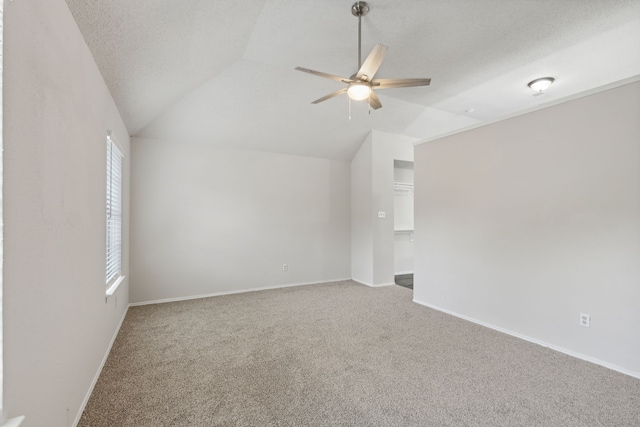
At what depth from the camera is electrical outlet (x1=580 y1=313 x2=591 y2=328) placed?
2627 millimetres

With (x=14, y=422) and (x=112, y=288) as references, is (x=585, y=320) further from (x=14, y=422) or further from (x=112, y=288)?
(x=112, y=288)

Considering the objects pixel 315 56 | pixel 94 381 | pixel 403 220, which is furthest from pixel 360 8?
pixel 403 220

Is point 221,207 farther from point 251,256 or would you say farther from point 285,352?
point 285,352

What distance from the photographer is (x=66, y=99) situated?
169 centimetres

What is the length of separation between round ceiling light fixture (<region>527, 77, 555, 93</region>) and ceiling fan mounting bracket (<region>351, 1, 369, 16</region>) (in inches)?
110

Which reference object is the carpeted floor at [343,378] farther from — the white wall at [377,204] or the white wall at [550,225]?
the white wall at [377,204]

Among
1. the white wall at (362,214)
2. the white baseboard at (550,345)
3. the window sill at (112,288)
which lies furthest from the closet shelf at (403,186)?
the window sill at (112,288)

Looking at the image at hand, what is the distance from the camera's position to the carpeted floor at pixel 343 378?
1876 millimetres

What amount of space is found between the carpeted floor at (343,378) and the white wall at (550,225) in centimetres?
30

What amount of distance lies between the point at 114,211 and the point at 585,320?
481 centimetres

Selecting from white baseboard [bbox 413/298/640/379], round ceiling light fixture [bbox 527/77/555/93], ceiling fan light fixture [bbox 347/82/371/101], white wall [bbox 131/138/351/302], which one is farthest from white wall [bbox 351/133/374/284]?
ceiling fan light fixture [bbox 347/82/371/101]

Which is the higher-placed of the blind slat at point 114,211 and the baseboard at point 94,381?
the blind slat at point 114,211

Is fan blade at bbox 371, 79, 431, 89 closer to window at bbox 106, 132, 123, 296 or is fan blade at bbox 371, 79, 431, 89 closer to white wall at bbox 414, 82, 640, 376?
white wall at bbox 414, 82, 640, 376

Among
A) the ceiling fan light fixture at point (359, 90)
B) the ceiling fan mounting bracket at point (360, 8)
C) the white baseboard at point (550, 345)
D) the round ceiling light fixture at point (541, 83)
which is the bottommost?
the white baseboard at point (550, 345)
